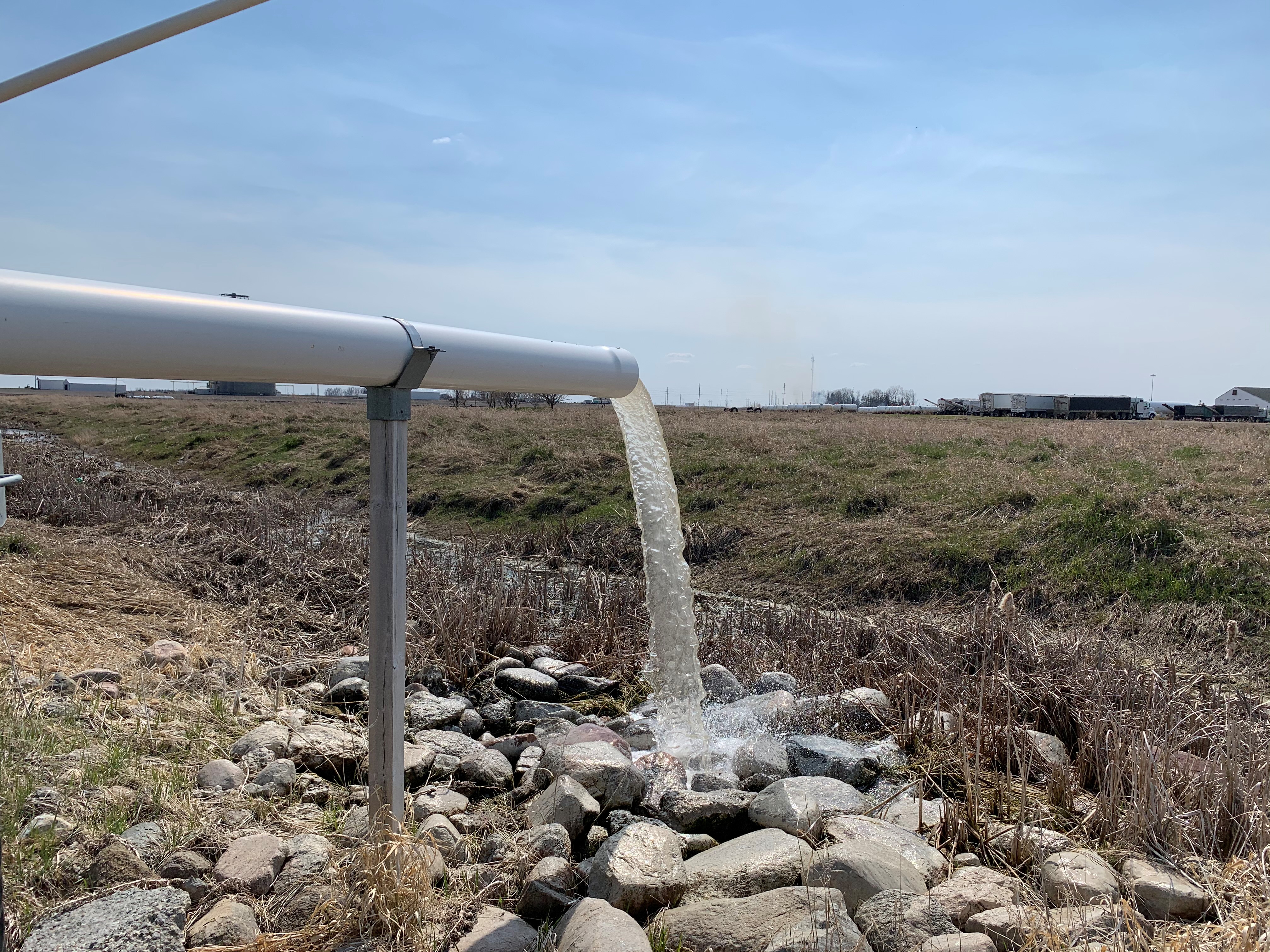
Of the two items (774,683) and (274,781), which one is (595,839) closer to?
(274,781)

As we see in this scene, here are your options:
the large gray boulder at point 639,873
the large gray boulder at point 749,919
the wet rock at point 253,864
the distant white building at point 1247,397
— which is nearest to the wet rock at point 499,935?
the large gray boulder at point 639,873

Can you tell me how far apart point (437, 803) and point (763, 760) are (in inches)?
59.3

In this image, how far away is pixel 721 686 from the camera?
219 inches

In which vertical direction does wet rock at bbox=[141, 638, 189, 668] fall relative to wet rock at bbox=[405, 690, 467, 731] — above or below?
above

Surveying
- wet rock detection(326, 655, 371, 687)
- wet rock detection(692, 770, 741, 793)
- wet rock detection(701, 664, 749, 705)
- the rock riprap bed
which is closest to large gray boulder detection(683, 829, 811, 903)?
the rock riprap bed

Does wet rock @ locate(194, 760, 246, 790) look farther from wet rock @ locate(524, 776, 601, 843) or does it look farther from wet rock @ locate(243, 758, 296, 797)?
wet rock @ locate(524, 776, 601, 843)

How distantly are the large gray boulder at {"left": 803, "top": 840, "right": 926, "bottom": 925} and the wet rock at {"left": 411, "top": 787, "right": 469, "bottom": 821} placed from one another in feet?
4.79

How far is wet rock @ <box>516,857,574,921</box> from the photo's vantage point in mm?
2932

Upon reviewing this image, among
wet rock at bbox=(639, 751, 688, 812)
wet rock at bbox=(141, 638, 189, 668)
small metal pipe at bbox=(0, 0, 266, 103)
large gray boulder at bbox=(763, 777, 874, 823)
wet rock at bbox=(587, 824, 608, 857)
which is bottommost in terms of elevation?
wet rock at bbox=(639, 751, 688, 812)

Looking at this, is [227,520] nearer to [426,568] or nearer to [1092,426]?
[426,568]

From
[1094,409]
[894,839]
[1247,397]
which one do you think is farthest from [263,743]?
[1247,397]

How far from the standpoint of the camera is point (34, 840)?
9.29 ft

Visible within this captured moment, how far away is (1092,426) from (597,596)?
925 inches

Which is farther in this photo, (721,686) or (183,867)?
(721,686)
